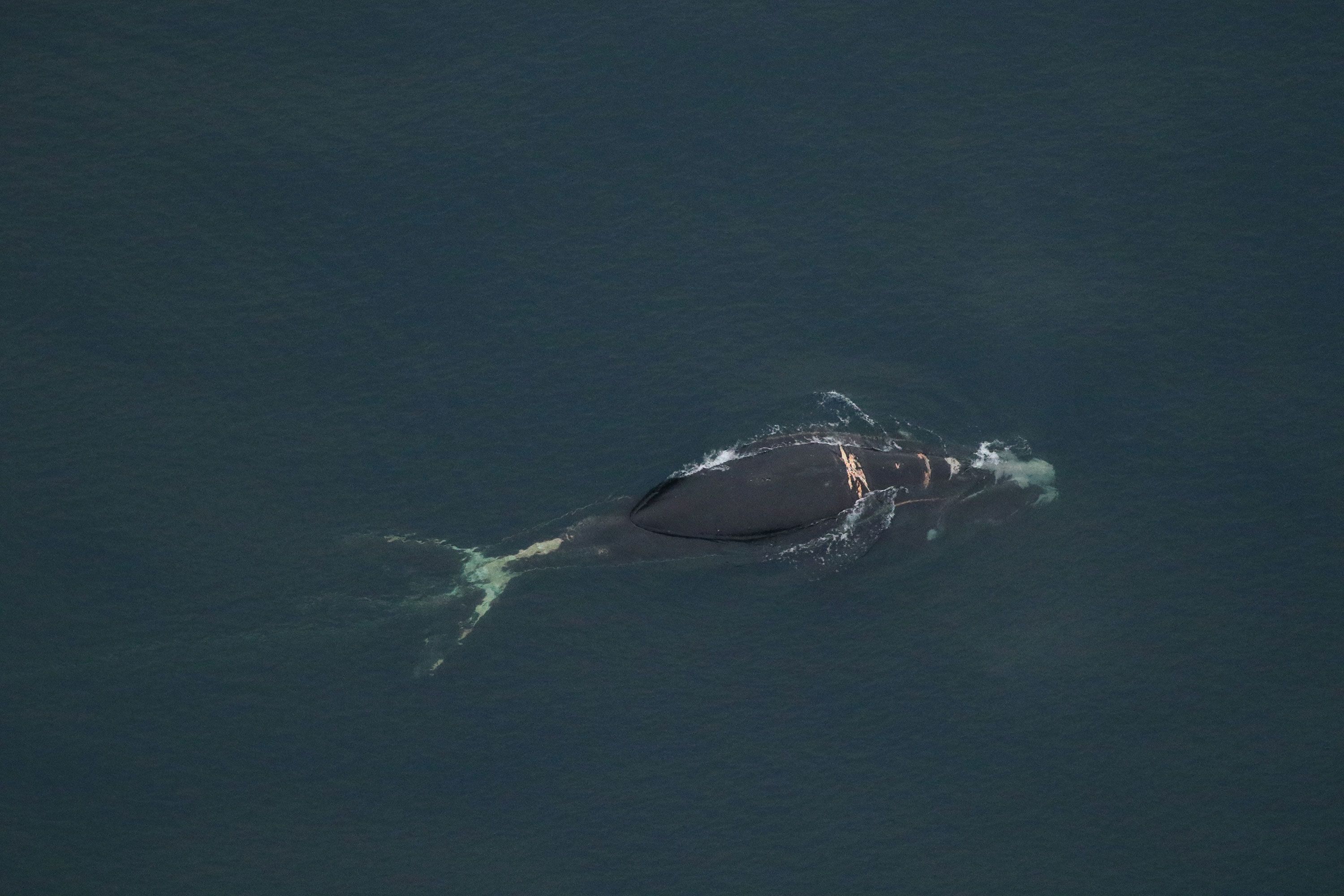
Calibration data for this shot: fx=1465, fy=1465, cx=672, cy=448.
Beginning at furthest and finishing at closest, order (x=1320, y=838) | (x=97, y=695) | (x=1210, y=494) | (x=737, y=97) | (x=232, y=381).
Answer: (x=737, y=97) → (x=232, y=381) → (x=1210, y=494) → (x=97, y=695) → (x=1320, y=838)

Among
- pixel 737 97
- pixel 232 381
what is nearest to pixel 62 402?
pixel 232 381

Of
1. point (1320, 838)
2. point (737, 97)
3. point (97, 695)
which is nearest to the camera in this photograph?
point (1320, 838)

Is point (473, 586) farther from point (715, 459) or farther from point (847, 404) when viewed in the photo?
point (847, 404)

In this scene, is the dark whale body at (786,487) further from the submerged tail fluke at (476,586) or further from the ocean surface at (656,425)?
the submerged tail fluke at (476,586)

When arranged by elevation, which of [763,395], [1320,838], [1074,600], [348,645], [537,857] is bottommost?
[1320,838]

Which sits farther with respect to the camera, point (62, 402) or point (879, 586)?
point (62, 402)

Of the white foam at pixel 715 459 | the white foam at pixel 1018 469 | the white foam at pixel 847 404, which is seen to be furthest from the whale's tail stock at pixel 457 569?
the white foam at pixel 1018 469

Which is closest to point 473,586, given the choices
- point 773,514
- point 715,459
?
point 715,459

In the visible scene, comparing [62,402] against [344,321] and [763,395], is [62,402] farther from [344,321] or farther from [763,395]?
[763,395]
